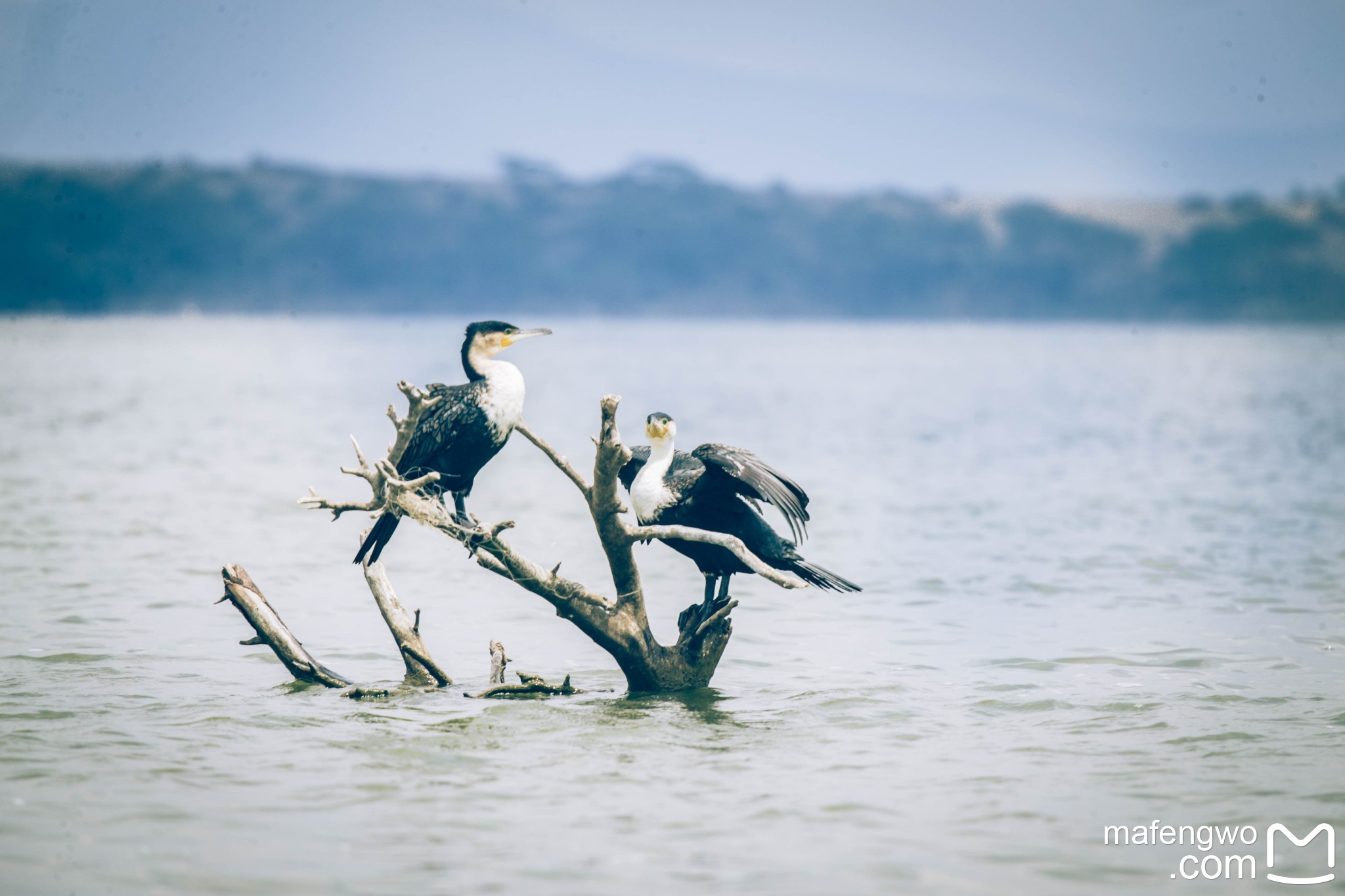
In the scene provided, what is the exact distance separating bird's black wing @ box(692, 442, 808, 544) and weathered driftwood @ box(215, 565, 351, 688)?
2.62 meters

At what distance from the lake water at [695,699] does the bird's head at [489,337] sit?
2079 millimetres

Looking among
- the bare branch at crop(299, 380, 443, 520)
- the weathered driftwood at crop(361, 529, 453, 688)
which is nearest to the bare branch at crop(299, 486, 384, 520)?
the bare branch at crop(299, 380, 443, 520)

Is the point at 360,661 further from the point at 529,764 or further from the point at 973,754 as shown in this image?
the point at 973,754

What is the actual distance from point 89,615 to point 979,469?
16.3m

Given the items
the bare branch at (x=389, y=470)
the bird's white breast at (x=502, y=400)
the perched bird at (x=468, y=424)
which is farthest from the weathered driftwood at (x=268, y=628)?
the bird's white breast at (x=502, y=400)

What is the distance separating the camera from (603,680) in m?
8.93

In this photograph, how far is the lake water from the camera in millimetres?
5734

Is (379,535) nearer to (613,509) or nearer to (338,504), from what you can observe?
(338,504)

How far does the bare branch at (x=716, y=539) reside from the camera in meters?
6.95

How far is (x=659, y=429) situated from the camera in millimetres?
7695

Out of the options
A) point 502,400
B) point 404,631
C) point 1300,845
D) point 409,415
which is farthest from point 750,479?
point 1300,845

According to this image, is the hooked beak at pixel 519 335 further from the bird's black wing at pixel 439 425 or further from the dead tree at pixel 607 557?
the dead tree at pixel 607 557

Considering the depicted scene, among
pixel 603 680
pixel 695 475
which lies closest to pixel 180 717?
pixel 603 680

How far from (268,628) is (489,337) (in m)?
2.19
